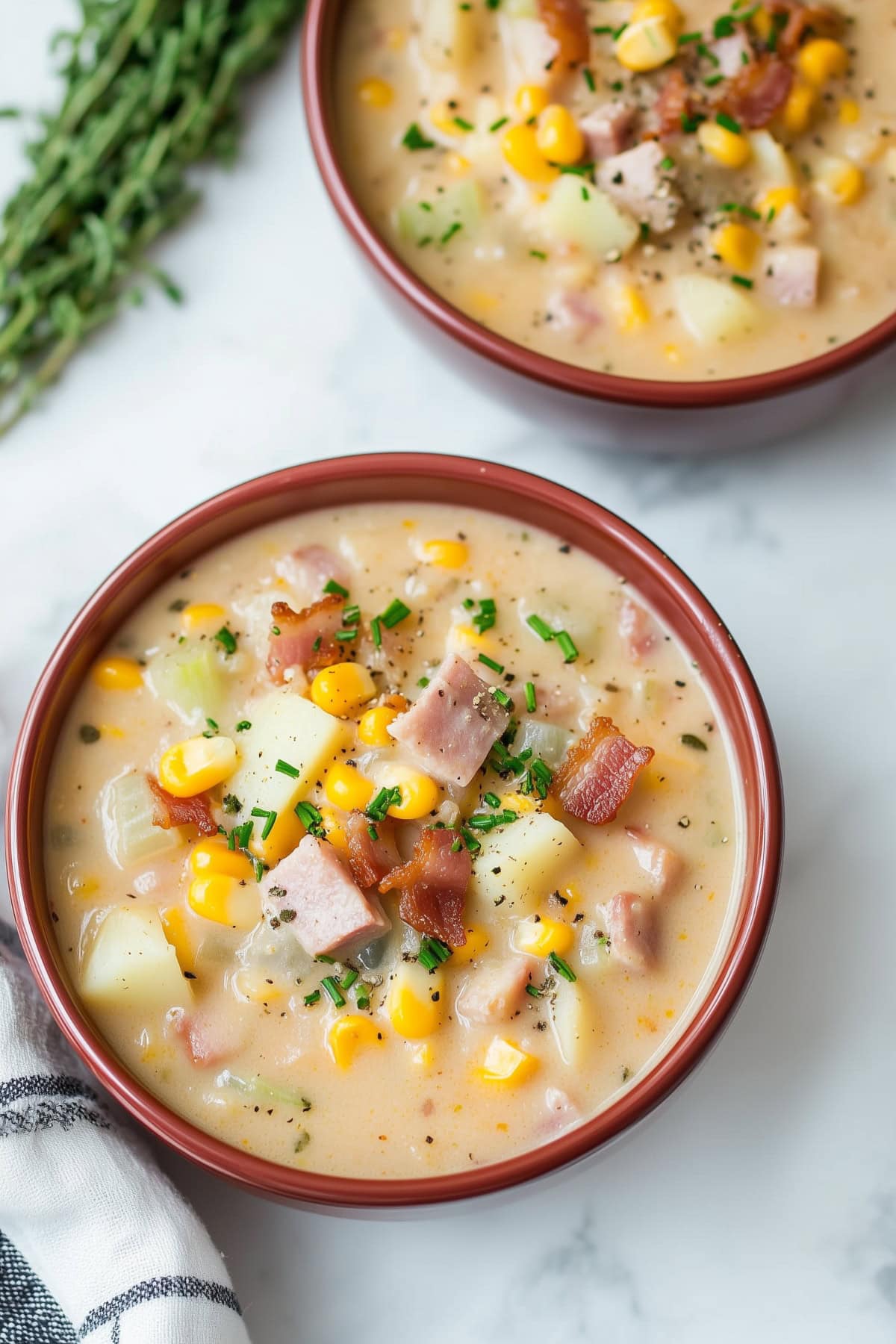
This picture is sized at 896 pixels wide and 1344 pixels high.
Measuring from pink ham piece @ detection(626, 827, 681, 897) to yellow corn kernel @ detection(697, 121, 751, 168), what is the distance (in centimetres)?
188

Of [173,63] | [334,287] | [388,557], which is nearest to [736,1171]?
[388,557]

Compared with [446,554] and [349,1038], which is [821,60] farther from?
[349,1038]

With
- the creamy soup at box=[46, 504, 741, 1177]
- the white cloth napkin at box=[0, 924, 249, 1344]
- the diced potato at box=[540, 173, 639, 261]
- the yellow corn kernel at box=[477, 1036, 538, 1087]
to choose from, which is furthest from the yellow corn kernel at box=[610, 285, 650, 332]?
the white cloth napkin at box=[0, 924, 249, 1344]

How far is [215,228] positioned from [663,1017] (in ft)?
8.65

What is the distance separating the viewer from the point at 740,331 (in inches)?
158

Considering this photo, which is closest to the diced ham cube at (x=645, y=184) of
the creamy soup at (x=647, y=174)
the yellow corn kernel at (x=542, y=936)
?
the creamy soup at (x=647, y=174)

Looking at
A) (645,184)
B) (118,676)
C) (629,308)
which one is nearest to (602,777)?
(118,676)

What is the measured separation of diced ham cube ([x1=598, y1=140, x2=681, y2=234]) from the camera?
3.99 metres

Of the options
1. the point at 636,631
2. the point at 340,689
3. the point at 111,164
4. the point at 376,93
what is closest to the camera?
the point at 340,689

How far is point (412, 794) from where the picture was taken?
3316 millimetres

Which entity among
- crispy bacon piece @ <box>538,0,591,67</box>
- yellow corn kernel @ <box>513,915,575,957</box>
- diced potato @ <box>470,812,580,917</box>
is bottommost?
yellow corn kernel @ <box>513,915,575,957</box>

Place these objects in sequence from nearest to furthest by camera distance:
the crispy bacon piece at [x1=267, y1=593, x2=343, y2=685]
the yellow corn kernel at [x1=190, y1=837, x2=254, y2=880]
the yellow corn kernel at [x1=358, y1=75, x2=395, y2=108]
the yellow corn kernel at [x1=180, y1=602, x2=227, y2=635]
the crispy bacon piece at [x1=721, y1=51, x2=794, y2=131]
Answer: the yellow corn kernel at [x1=190, y1=837, x2=254, y2=880]
the crispy bacon piece at [x1=267, y1=593, x2=343, y2=685]
the yellow corn kernel at [x1=180, y1=602, x2=227, y2=635]
the crispy bacon piece at [x1=721, y1=51, x2=794, y2=131]
the yellow corn kernel at [x1=358, y1=75, x2=395, y2=108]

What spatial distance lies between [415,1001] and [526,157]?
2279 millimetres

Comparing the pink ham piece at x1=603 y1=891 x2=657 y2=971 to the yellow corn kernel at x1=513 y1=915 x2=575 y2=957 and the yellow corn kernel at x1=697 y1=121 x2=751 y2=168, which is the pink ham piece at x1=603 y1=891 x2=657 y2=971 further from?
the yellow corn kernel at x1=697 y1=121 x2=751 y2=168
